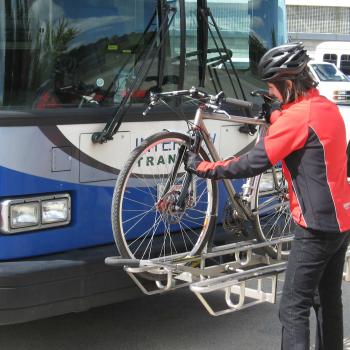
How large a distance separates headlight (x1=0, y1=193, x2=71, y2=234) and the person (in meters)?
0.87

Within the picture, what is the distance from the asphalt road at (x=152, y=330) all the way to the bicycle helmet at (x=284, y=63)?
78.0 inches

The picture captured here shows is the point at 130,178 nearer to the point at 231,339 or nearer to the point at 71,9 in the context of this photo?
the point at 71,9

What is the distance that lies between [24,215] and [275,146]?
147 centimetres

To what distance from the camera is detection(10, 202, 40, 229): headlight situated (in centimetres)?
353

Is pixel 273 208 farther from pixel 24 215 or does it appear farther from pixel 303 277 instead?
pixel 24 215

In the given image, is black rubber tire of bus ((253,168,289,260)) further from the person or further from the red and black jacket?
the red and black jacket

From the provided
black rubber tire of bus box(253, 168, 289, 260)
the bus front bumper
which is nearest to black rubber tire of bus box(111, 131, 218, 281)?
the bus front bumper

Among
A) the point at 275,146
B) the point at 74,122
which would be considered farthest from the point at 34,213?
the point at 275,146

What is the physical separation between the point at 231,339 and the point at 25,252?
1670 millimetres

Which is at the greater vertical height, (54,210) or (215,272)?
(54,210)

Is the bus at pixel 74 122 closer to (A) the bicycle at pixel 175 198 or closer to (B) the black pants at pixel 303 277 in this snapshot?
(A) the bicycle at pixel 175 198

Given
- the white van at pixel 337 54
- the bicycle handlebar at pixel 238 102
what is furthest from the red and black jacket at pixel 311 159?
the white van at pixel 337 54

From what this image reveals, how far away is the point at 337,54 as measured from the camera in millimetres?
28875

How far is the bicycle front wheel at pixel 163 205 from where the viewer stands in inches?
152
